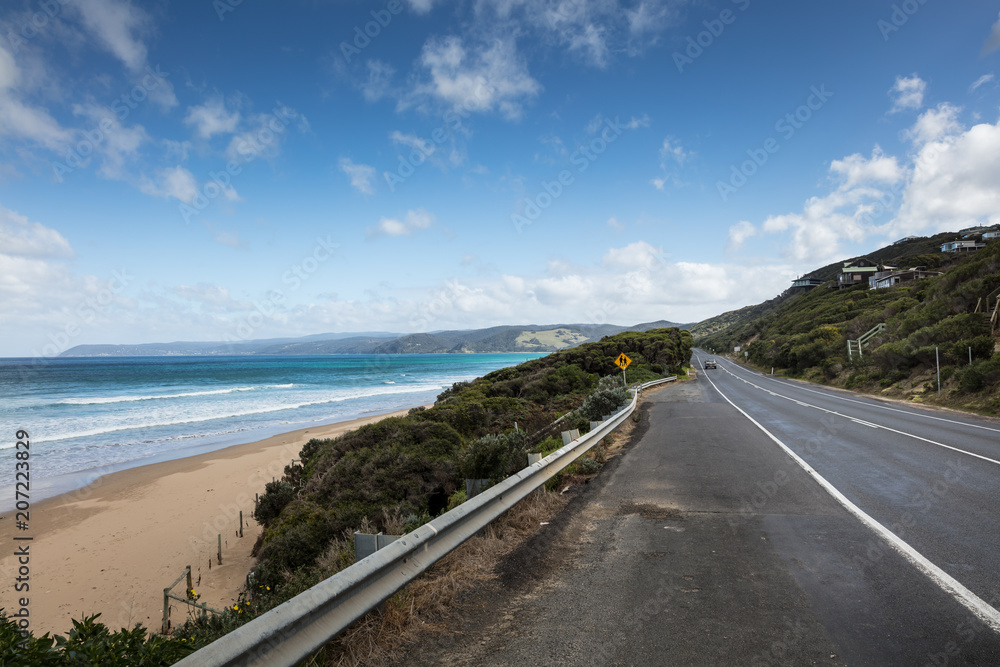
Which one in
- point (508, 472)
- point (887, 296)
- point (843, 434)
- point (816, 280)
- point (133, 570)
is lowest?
point (133, 570)

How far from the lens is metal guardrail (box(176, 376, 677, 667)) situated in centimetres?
214

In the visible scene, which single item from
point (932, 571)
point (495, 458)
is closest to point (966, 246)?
point (932, 571)

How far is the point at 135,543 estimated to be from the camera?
38.8 feet

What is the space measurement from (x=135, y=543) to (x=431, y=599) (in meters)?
12.0

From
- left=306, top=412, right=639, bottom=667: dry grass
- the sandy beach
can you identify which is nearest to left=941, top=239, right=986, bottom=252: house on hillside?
the sandy beach

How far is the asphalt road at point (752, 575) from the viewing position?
296cm

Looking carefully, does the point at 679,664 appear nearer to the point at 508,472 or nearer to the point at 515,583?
the point at 515,583

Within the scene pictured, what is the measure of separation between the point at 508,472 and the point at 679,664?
4035 millimetres

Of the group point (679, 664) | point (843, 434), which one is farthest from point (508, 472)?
point (843, 434)

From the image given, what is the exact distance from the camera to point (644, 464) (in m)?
8.96

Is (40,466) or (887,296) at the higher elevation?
(887,296)

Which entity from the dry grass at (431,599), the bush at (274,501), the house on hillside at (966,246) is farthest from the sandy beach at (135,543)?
the house on hillside at (966,246)

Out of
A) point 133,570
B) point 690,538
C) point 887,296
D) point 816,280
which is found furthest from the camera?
point 816,280

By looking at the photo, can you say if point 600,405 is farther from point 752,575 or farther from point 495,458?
point 752,575
